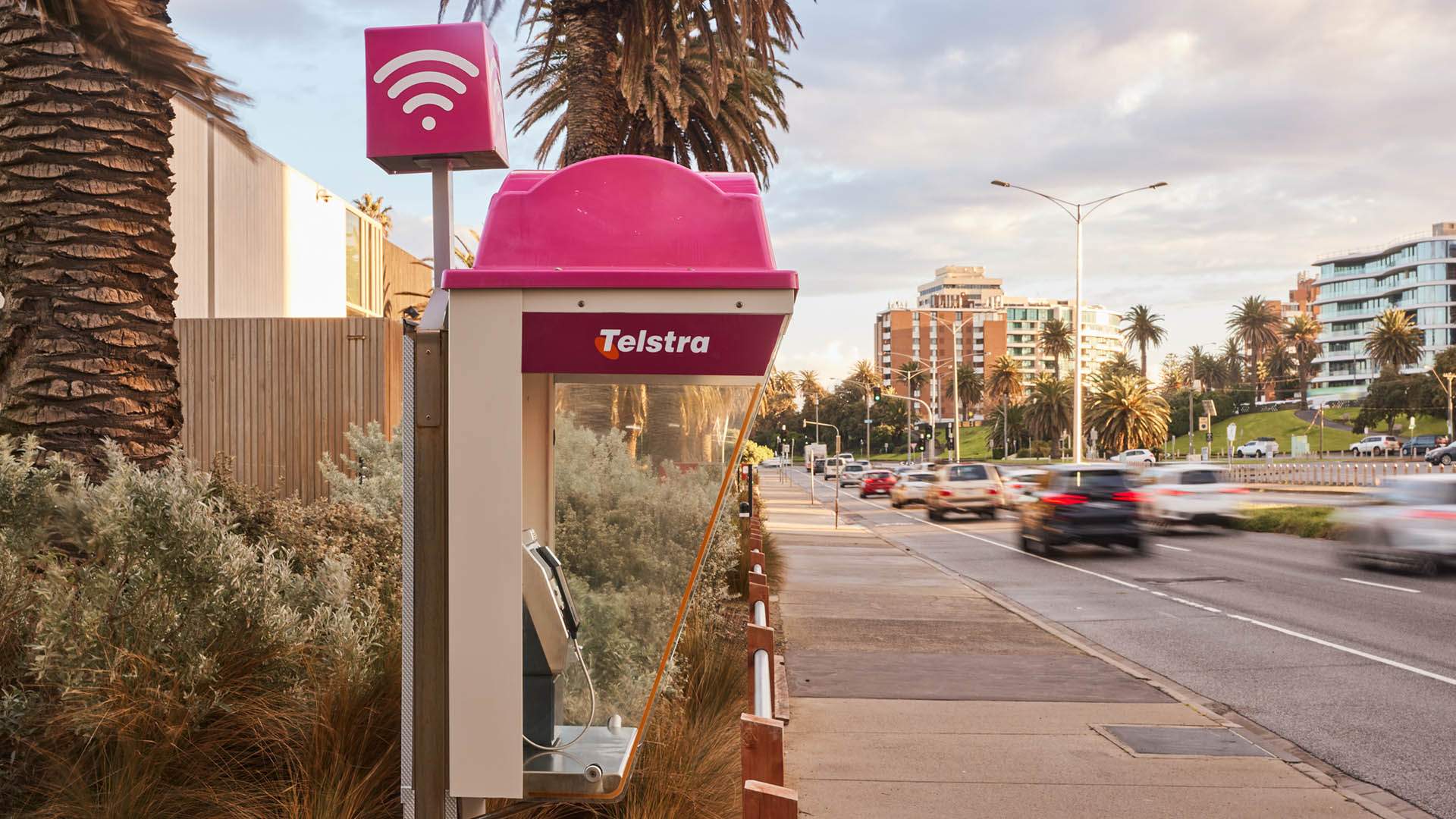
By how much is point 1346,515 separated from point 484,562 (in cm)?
2531

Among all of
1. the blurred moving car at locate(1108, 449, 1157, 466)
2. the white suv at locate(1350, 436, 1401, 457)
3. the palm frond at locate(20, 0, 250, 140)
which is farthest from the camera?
the white suv at locate(1350, 436, 1401, 457)

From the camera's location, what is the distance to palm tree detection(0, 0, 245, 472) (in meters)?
5.66

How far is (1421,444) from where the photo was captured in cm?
8388

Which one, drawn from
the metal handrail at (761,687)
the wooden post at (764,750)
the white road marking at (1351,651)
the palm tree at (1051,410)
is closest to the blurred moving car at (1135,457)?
the palm tree at (1051,410)

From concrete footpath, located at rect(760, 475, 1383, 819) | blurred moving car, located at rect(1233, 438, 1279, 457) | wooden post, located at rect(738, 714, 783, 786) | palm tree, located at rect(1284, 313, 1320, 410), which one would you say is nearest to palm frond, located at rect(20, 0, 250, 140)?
wooden post, located at rect(738, 714, 783, 786)

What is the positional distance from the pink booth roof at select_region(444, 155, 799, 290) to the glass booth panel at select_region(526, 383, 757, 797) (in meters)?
0.60

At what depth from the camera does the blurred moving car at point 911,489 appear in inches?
1741

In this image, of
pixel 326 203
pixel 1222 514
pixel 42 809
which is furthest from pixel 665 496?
pixel 1222 514

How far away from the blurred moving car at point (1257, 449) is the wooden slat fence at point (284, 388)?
92.5 m

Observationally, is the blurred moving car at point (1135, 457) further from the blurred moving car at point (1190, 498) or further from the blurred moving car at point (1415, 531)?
the blurred moving car at point (1415, 531)

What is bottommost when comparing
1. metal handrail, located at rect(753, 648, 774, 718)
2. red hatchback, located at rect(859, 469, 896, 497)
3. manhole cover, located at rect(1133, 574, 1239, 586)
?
red hatchback, located at rect(859, 469, 896, 497)

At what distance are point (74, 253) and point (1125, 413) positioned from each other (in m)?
69.9

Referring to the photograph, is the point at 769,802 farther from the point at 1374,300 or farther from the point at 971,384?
the point at 1374,300

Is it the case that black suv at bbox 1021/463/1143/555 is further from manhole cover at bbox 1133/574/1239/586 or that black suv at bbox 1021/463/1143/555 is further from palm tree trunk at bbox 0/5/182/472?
palm tree trunk at bbox 0/5/182/472
